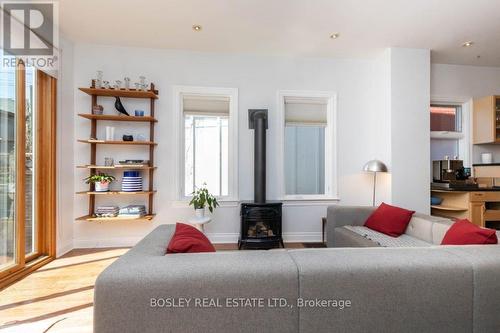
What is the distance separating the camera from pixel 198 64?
335 cm

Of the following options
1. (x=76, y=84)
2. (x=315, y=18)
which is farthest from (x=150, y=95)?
(x=315, y=18)

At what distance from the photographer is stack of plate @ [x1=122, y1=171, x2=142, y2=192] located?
9.99ft

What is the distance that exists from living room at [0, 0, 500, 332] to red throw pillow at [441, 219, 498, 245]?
0.03 feet

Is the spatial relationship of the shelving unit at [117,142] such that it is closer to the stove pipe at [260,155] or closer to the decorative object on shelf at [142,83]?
the decorative object on shelf at [142,83]

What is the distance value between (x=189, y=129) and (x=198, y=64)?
943 millimetres

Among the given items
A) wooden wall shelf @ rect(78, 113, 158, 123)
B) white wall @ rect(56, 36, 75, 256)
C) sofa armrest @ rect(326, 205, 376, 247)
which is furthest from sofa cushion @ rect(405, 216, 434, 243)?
white wall @ rect(56, 36, 75, 256)

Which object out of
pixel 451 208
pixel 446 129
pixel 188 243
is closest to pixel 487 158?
pixel 446 129

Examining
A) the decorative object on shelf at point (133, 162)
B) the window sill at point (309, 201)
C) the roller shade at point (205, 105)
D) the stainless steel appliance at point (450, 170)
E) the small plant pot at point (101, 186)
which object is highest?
the roller shade at point (205, 105)

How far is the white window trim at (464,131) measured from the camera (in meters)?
3.72

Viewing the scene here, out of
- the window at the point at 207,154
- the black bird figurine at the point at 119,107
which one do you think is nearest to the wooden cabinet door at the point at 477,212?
the window at the point at 207,154

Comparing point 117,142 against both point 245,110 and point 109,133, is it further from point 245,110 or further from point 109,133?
point 245,110

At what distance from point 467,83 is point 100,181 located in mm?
5707

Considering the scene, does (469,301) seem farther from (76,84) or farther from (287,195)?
(76,84)

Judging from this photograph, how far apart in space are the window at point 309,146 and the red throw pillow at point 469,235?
191 cm
